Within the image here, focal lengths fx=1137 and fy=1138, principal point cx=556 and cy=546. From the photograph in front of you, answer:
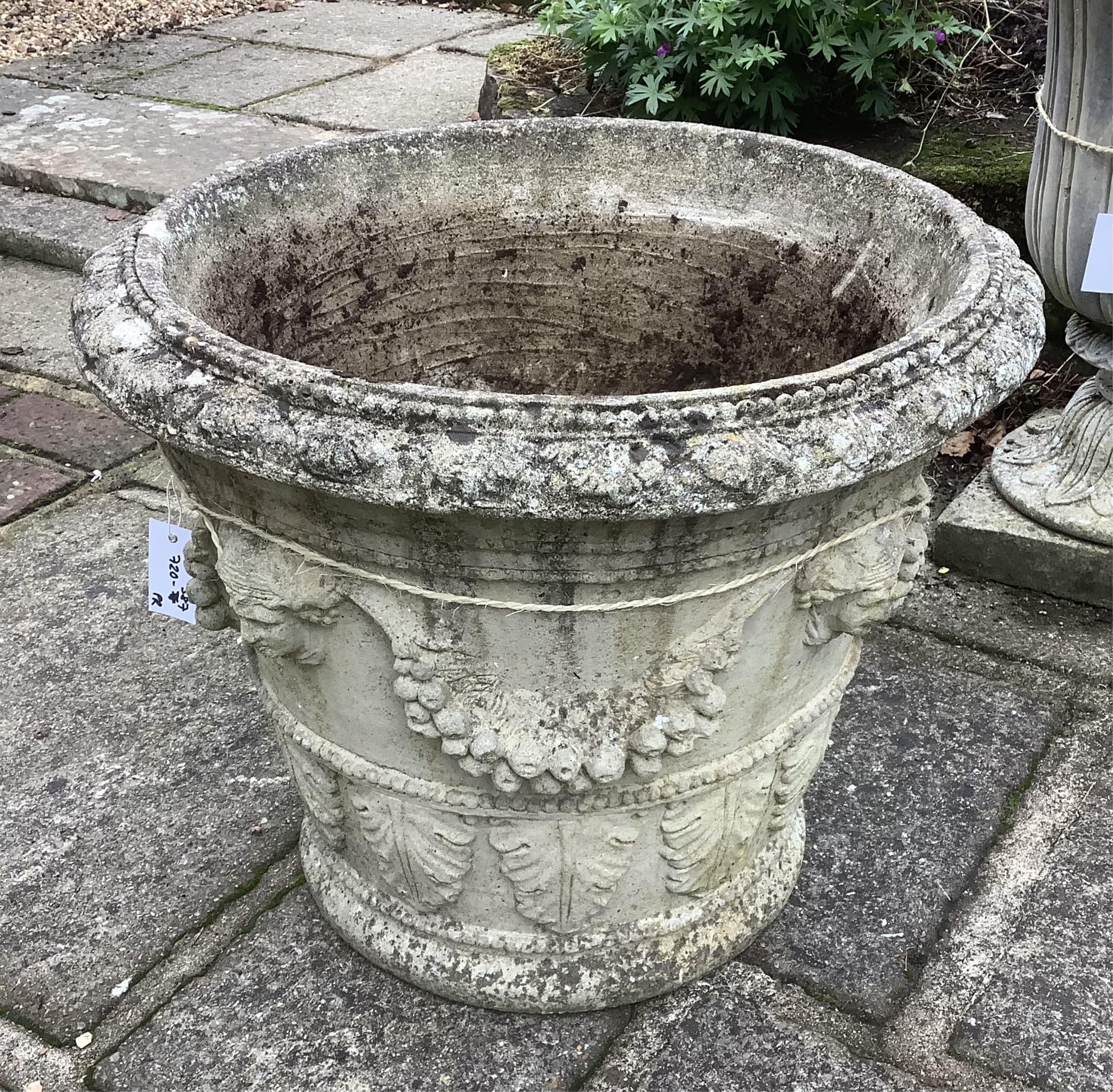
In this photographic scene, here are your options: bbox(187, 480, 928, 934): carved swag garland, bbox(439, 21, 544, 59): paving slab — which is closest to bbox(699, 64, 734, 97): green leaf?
bbox(187, 480, 928, 934): carved swag garland

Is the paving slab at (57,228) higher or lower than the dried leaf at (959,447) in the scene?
lower

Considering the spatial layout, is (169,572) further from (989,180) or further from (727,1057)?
(989,180)

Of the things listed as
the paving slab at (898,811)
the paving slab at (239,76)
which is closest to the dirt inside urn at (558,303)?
the paving slab at (898,811)

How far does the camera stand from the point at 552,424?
40.4 inches

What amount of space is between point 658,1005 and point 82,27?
5638mm

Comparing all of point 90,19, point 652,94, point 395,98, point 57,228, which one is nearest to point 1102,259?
point 652,94

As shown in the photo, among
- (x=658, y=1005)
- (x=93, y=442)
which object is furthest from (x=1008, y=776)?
(x=93, y=442)

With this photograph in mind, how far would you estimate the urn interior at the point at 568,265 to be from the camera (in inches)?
63.2

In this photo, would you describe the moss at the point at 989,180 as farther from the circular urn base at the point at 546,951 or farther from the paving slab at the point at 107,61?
the paving slab at the point at 107,61

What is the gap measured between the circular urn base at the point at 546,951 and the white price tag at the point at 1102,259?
117 centimetres

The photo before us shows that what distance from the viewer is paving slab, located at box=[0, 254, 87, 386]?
10.5 feet

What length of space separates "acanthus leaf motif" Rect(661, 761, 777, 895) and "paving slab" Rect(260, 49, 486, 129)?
325 centimetres

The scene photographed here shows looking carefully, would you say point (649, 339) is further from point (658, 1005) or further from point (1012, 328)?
point (658, 1005)

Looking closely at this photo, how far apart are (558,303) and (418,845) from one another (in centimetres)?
95
